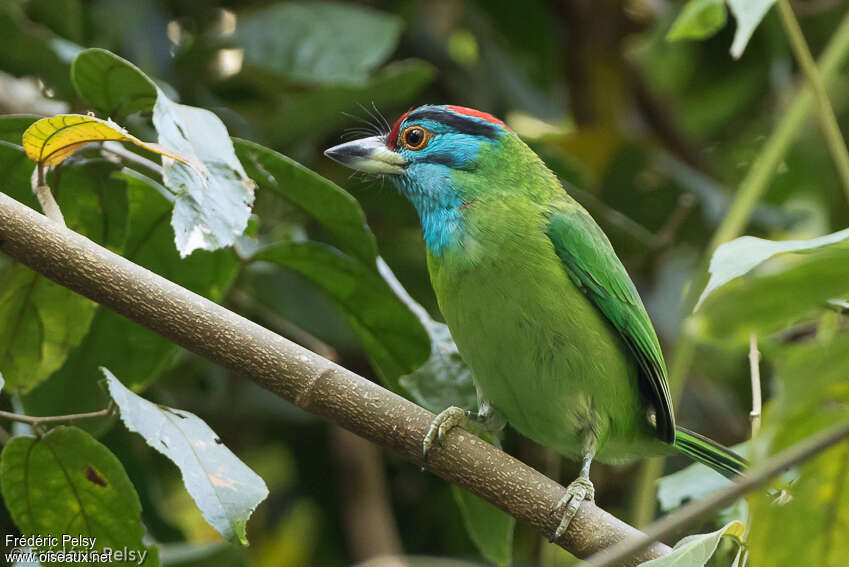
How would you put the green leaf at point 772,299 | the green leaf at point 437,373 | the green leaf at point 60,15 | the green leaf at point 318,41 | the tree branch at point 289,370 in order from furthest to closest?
the green leaf at point 318,41
the green leaf at point 60,15
the green leaf at point 437,373
the tree branch at point 289,370
the green leaf at point 772,299

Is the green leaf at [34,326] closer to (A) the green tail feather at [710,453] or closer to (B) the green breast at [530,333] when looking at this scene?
(B) the green breast at [530,333]

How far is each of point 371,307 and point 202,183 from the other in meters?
0.62

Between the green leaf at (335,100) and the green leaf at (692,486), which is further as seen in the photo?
the green leaf at (335,100)

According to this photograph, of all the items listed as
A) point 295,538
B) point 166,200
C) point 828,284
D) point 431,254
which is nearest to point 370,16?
point 431,254

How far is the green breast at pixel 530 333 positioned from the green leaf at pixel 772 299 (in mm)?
1321

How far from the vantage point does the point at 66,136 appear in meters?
1.63

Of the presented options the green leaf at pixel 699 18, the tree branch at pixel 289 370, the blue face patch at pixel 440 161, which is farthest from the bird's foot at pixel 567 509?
the green leaf at pixel 699 18

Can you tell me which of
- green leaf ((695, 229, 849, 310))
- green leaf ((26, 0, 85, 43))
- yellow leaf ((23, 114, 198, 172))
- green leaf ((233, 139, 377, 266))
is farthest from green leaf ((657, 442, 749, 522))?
green leaf ((26, 0, 85, 43))

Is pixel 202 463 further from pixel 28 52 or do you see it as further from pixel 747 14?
pixel 28 52

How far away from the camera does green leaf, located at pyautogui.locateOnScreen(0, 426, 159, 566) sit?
5.51 feet

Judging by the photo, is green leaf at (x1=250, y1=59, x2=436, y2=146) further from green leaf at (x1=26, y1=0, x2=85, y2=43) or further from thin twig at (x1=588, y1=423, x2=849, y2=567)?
thin twig at (x1=588, y1=423, x2=849, y2=567)

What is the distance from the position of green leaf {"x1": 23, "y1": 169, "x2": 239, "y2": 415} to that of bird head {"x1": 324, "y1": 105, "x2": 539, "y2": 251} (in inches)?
22.2

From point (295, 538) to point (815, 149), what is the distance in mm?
2767

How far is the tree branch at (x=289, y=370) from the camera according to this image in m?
1.48
